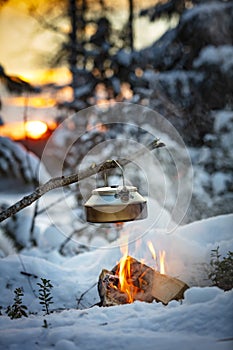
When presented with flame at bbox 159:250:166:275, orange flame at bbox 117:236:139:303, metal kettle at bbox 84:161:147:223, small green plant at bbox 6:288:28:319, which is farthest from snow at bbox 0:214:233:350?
metal kettle at bbox 84:161:147:223

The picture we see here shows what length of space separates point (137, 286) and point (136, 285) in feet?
0.04

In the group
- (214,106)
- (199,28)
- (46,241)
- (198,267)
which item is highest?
(199,28)

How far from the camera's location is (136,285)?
3.14 meters

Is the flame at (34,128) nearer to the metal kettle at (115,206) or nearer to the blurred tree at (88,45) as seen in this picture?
the blurred tree at (88,45)

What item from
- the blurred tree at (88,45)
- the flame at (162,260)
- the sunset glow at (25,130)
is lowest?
the flame at (162,260)

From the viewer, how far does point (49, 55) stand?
6.34m

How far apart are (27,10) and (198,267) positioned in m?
4.43

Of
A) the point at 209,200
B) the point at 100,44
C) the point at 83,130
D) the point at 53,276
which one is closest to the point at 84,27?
the point at 100,44

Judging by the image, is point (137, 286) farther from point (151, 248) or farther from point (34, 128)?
point (34, 128)

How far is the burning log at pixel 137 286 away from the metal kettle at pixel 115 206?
907mm

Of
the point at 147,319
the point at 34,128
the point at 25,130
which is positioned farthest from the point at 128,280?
the point at 34,128

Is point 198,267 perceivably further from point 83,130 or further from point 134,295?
point 83,130

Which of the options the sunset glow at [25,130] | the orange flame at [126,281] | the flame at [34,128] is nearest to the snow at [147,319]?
the orange flame at [126,281]

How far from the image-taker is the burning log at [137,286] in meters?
2.96
